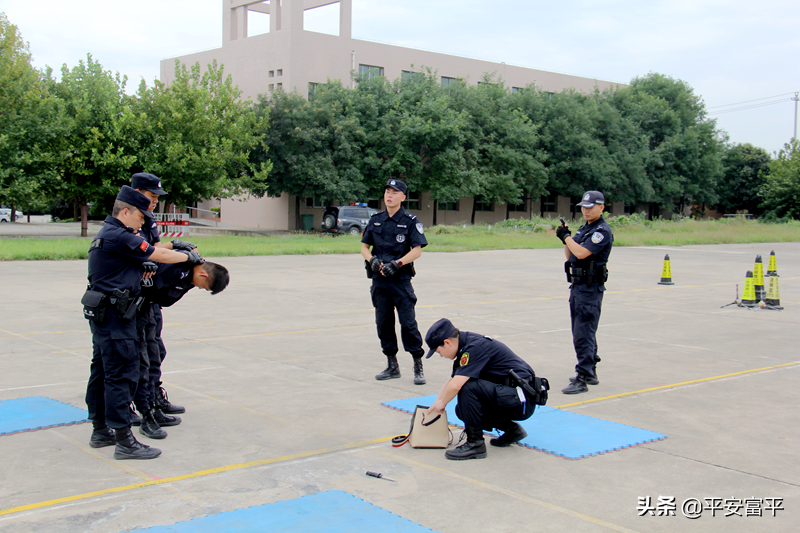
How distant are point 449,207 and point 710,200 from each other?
26.0 meters

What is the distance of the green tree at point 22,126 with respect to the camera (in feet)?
98.3

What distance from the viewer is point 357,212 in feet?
128

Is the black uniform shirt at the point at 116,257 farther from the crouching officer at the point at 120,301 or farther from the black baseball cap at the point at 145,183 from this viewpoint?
the black baseball cap at the point at 145,183

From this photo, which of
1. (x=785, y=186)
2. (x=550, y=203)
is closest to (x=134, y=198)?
(x=550, y=203)

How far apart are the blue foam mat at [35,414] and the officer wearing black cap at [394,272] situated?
2988mm

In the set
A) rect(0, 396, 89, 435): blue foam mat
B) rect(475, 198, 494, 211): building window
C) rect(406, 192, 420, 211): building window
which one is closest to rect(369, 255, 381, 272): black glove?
rect(0, 396, 89, 435): blue foam mat

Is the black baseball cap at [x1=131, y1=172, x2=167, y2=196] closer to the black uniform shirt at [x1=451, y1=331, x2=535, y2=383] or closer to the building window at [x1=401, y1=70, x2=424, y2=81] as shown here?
the black uniform shirt at [x1=451, y1=331, x2=535, y2=383]

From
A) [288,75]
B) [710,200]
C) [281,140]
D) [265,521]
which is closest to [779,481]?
[265,521]

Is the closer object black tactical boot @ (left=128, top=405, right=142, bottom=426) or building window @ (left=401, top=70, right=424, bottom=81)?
black tactical boot @ (left=128, top=405, right=142, bottom=426)

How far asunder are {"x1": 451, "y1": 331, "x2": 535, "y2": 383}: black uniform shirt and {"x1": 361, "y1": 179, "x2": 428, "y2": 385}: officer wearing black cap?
2173 millimetres

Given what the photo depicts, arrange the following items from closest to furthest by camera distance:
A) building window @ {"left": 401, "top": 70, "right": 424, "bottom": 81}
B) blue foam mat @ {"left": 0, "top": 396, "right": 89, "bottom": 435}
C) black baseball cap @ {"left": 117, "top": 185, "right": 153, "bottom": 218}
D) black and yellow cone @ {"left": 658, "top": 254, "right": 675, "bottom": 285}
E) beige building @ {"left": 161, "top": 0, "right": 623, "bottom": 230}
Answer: black baseball cap @ {"left": 117, "top": 185, "right": 153, "bottom": 218} → blue foam mat @ {"left": 0, "top": 396, "right": 89, "bottom": 435} → black and yellow cone @ {"left": 658, "top": 254, "right": 675, "bottom": 285} → beige building @ {"left": 161, "top": 0, "right": 623, "bottom": 230} → building window @ {"left": 401, "top": 70, "right": 424, "bottom": 81}

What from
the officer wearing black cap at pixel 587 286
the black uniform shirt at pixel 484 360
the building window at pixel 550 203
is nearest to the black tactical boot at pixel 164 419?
the black uniform shirt at pixel 484 360

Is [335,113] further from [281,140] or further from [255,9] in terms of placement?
[255,9]

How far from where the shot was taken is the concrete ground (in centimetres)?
414
